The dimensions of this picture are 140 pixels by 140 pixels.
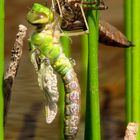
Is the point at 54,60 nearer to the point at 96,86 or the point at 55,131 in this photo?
the point at 96,86

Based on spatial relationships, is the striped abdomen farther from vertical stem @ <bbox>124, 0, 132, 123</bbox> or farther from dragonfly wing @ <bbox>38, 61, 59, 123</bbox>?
vertical stem @ <bbox>124, 0, 132, 123</bbox>

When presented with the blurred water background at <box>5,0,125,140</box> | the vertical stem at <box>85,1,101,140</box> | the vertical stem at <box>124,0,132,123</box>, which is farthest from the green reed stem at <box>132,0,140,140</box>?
the blurred water background at <box>5,0,125,140</box>

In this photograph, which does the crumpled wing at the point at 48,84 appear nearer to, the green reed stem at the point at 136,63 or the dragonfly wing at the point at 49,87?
the dragonfly wing at the point at 49,87

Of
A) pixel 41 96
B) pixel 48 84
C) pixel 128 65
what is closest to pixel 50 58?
pixel 48 84

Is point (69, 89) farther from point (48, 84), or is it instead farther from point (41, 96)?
point (41, 96)

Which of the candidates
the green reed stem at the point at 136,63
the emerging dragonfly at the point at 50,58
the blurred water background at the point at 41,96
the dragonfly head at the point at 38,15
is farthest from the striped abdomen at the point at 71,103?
the blurred water background at the point at 41,96

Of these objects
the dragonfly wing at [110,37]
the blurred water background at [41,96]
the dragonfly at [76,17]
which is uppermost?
the dragonfly at [76,17]
